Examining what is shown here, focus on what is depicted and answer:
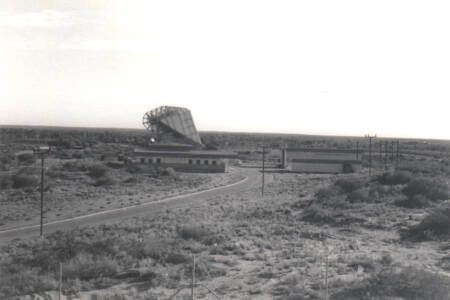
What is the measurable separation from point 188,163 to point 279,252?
49159 mm

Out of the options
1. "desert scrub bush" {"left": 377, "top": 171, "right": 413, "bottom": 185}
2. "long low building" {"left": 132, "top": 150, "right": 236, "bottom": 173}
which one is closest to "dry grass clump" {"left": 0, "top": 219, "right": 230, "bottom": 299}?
"desert scrub bush" {"left": 377, "top": 171, "right": 413, "bottom": 185}

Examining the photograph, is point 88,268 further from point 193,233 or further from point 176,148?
point 176,148

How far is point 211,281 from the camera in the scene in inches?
625

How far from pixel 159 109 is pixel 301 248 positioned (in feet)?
192

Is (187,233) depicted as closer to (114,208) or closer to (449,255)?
(449,255)

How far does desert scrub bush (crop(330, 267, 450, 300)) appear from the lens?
1297 cm

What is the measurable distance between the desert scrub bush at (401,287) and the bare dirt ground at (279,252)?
1.67ft

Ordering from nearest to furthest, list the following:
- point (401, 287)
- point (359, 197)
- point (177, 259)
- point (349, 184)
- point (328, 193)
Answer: point (401, 287), point (177, 259), point (359, 197), point (328, 193), point (349, 184)

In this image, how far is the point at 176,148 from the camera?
75875 mm

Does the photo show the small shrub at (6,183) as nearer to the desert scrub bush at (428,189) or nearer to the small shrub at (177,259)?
the small shrub at (177,259)

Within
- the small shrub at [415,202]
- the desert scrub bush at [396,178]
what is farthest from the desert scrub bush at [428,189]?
the desert scrub bush at [396,178]

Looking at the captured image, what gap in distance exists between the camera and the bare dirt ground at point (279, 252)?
14.7m

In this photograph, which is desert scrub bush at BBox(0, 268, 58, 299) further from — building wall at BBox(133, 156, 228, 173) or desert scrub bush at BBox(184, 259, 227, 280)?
building wall at BBox(133, 156, 228, 173)

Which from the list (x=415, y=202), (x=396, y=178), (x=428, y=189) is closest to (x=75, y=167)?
(x=396, y=178)
